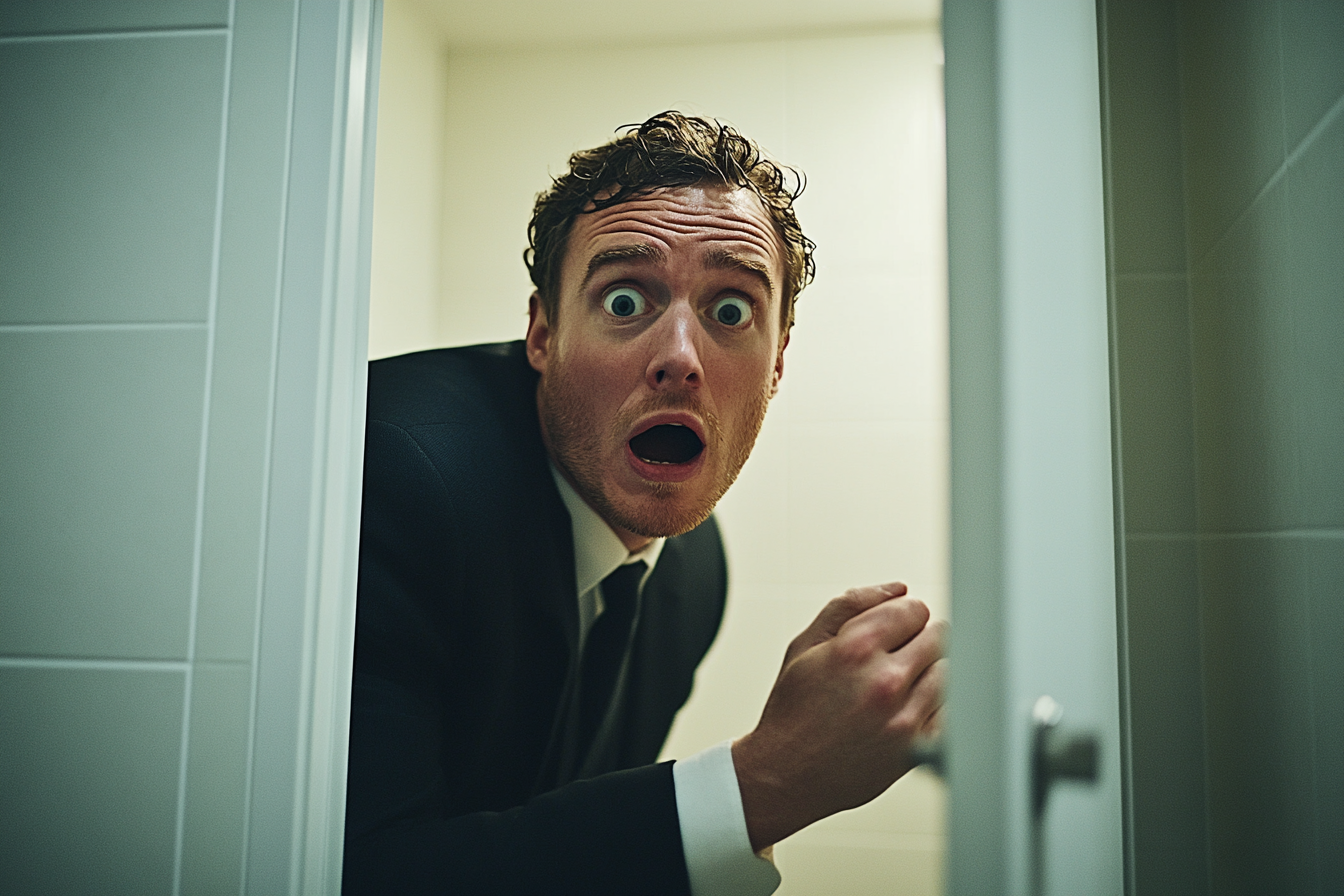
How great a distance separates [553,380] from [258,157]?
329 millimetres

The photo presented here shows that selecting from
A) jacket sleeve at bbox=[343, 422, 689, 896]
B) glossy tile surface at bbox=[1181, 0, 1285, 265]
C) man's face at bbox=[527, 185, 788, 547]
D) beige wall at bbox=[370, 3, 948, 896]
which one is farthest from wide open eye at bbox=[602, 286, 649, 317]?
glossy tile surface at bbox=[1181, 0, 1285, 265]

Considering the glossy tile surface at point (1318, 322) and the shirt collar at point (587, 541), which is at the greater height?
the glossy tile surface at point (1318, 322)

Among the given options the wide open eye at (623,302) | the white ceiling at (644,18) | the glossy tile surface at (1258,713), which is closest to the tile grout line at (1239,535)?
the glossy tile surface at (1258,713)

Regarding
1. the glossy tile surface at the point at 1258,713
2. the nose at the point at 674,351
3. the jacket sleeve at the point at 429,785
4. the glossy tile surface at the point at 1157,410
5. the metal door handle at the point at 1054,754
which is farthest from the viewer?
the nose at the point at 674,351

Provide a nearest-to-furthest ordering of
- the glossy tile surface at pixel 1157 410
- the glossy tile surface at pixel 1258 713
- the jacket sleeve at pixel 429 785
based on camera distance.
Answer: the glossy tile surface at pixel 1258 713 → the glossy tile surface at pixel 1157 410 → the jacket sleeve at pixel 429 785

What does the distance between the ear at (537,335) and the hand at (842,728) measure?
41 centimetres

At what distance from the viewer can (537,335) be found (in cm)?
91

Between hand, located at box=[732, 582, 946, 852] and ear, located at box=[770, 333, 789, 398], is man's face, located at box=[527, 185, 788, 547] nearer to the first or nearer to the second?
ear, located at box=[770, 333, 789, 398]

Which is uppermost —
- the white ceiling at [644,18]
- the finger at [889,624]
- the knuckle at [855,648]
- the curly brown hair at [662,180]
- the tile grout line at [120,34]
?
the white ceiling at [644,18]

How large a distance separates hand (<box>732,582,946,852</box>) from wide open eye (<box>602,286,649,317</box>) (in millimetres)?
385

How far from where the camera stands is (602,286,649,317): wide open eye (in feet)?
2.84

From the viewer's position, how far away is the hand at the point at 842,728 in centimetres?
77

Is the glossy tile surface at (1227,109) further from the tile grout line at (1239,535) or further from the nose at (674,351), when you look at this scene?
the nose at (674,351)

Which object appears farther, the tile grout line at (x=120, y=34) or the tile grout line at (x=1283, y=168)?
the tile grout line at (x=120, y=34)
